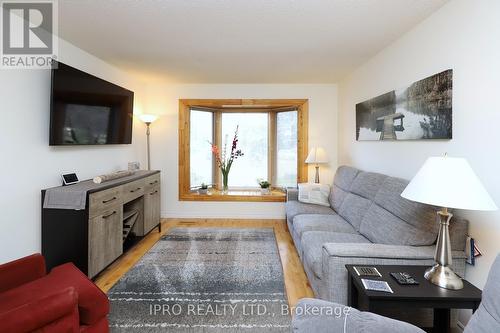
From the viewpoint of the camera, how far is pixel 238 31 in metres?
2.57

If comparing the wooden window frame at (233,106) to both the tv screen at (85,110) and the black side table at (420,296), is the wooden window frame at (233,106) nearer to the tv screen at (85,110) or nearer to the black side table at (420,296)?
the tv screen at (85,110)

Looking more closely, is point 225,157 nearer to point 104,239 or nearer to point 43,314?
point 104,239

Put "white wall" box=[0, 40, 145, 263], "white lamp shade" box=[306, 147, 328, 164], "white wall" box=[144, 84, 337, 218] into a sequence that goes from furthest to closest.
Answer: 1. "white wall" box=[144, 84, 337, 218]
2. "white lamp shade" box=[306, 147, 328, 164]
3. "white wall" box=[0, 40, 145, 263]

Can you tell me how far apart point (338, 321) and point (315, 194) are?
9.25 feet

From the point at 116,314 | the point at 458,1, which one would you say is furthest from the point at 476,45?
the point at 116,314

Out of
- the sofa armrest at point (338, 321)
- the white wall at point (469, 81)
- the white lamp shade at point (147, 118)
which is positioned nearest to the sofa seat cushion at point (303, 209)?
the white wall at point (469, 81)

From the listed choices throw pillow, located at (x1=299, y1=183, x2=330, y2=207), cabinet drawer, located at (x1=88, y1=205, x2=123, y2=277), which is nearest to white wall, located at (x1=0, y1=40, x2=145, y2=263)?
cabinet drawer, located at (x1=88, y1=205, x2=123, y2=277)

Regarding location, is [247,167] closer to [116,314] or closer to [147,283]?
[147,283]

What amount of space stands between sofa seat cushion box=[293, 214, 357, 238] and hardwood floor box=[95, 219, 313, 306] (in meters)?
0.40

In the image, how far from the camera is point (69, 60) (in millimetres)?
2934

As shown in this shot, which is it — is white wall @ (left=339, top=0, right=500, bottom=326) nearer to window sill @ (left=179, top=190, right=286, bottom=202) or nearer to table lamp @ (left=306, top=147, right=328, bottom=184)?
table lamp @ (left=306, top=147, right=328, bottom=184)

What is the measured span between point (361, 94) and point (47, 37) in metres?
3.52

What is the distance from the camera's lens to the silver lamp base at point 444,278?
1.53m

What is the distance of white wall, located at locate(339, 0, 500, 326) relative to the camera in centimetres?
167
